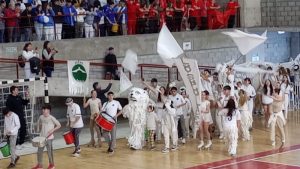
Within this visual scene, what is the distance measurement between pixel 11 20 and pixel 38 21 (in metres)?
1.00

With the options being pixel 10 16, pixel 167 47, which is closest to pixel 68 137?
pixel 167 47

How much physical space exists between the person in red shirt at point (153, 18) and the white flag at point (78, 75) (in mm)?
7141

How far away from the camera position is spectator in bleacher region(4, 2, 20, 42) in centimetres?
2600

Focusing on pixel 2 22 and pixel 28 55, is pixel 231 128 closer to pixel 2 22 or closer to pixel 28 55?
pixel 28 55

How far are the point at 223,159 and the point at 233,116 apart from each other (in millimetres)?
1193

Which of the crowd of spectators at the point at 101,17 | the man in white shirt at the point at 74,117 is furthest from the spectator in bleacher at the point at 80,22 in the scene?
the man in white shirt at the point at 74,117

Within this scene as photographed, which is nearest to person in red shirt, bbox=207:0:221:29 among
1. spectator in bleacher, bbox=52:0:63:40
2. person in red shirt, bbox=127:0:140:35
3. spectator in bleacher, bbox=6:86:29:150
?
person in red shirt, bbox=127:0:140:35

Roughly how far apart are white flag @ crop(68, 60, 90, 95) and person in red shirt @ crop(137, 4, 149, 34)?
679cm

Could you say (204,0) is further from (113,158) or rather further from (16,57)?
(113,158)

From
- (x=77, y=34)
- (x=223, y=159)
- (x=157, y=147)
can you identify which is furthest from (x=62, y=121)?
(x=223, y=159)

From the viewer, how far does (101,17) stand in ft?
94.7

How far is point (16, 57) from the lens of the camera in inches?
1006

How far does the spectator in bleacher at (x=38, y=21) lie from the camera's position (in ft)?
87.0

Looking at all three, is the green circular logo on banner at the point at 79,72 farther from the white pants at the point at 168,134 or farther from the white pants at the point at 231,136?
the white pants at the point at 231,136
